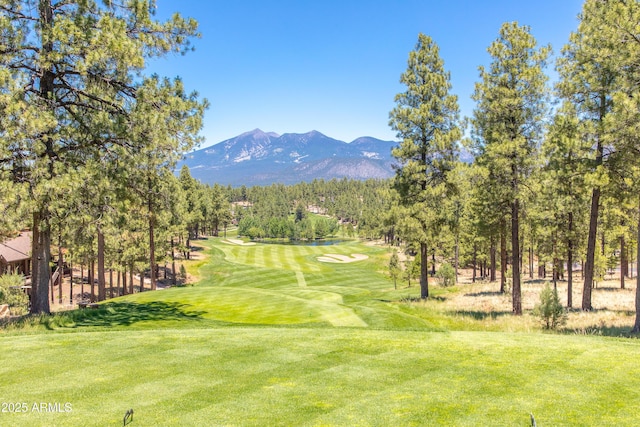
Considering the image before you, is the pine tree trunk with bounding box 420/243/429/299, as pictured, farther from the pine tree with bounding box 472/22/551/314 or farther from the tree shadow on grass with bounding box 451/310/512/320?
the pine tree with bounding box 472/22/551/314

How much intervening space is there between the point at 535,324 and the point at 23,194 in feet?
63.3

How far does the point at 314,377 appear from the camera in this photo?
26.9 ft

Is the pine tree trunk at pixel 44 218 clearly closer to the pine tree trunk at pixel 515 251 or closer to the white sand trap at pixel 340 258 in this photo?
the pine tree trunk at pixel 515 251

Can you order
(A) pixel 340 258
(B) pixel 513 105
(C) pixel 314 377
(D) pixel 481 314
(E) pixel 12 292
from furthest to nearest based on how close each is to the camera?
(A) pixel 340 258 < (E) pixel 12 292 < (D) pixel 481 314 < (B) pixel 513 105 < (C) pixel 314 377

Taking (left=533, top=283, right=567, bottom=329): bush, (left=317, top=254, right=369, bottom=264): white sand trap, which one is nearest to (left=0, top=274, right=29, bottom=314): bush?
(left=533, top=283, right=567, bottom=329): bush

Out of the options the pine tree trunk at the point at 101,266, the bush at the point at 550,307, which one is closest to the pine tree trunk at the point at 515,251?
the bush at the point at 550,307

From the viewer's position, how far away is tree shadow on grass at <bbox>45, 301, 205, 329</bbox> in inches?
582

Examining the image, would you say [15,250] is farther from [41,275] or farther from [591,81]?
[591,81]

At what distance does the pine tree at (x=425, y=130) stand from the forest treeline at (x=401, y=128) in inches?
3.4

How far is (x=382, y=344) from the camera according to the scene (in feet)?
35.8

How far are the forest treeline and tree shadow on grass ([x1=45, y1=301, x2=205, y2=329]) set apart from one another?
1.46 m

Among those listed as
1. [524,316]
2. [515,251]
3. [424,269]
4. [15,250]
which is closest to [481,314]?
[524,316]

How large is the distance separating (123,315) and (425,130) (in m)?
19.8

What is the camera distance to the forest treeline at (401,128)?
12906 mm
